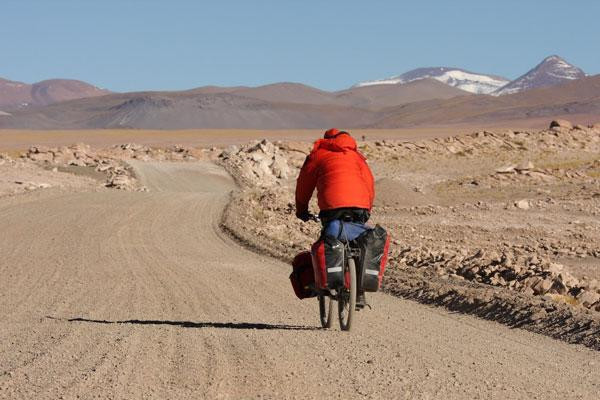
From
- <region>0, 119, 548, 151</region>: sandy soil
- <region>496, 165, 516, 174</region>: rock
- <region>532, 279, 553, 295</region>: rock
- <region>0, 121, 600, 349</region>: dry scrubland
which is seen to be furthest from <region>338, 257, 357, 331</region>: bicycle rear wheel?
<region>0, 119, 548, 151</region>: sandy soil

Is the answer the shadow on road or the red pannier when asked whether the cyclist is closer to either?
the red pannier

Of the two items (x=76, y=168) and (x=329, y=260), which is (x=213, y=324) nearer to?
(x=329, y=260)

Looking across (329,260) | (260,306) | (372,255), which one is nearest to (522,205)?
(260,306)

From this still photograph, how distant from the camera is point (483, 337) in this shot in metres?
9.55

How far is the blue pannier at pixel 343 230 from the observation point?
28.9ft

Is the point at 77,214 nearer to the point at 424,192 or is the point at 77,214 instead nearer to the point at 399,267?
the point at 399,267

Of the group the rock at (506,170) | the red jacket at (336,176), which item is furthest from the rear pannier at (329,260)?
the rock at (506,170)

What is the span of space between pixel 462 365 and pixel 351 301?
145cm

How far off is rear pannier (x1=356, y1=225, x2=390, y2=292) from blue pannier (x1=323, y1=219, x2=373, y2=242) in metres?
0.06

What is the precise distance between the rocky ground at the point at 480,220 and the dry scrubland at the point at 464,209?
38 millimetres

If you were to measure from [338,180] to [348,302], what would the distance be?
118cm

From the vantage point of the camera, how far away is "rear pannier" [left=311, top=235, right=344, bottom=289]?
8.74 m

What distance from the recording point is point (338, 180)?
28.7ft

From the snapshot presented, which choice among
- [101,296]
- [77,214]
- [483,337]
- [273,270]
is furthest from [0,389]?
[77,214]
